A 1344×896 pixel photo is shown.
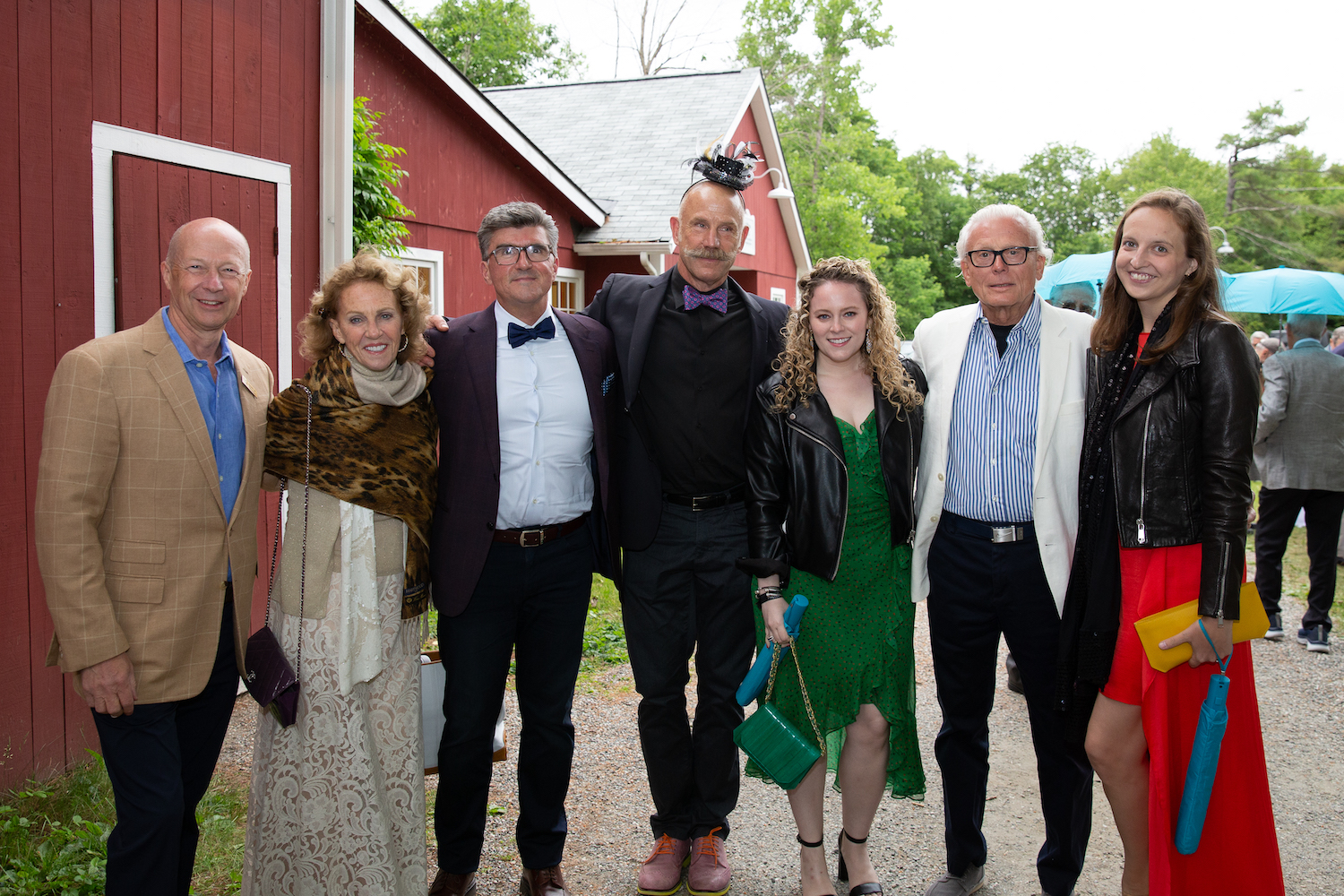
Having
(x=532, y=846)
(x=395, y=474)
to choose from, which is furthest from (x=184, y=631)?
(x=532, y=846)

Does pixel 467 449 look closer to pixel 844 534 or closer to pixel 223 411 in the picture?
pixel 223 411

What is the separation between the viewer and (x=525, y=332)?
327 centimetres

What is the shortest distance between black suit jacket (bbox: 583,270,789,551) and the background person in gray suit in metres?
5.13

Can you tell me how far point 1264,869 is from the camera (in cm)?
290

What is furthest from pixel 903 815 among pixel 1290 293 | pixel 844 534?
pixel 1290 293

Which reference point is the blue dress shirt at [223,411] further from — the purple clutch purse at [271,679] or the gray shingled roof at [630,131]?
the gray shingled roof at [630,131]

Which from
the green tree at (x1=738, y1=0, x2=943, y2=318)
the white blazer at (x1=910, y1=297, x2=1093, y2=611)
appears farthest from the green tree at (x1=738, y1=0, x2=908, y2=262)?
the white blazer at (x1=910, y1=297, x2=1093, y2=611)

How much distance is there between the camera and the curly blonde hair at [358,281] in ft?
9.54

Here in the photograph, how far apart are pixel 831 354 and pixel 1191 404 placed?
1133 mm

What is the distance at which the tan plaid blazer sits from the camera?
2418 mm

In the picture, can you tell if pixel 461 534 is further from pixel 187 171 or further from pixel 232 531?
pixel 187 171

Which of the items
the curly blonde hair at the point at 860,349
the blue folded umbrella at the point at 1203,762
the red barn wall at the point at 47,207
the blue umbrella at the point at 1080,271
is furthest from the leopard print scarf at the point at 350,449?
the blue umbrella at the point at 1080,271

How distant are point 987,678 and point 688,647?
1108 millimetres

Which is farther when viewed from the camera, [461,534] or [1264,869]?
[461,534]
